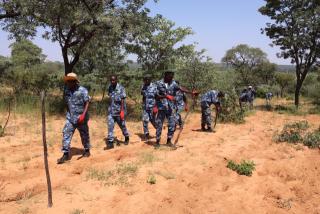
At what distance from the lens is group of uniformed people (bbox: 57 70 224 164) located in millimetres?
8008

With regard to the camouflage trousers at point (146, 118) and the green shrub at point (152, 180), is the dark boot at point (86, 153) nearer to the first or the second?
the green shrub at point (152, 180)

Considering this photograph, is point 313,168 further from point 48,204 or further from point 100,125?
point 100,125

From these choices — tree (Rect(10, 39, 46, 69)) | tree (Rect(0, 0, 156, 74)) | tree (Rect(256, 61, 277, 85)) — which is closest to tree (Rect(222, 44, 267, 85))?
tree (Rect(256, 61, 277, 85))

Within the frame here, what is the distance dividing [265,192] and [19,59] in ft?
72.5

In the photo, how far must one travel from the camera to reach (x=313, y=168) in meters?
8.38

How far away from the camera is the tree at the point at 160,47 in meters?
15.8

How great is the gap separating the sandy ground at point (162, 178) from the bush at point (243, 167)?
12cm

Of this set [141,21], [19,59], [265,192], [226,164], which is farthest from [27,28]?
[19,59]

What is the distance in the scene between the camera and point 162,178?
23.0 ft

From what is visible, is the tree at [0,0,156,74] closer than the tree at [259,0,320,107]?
Yes

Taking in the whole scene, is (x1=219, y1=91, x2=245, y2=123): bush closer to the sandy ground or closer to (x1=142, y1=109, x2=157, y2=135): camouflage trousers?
the sandy ground

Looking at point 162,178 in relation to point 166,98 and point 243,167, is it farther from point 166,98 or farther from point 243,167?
point 166,98

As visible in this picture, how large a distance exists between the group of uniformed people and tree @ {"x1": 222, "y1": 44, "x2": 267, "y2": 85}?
116 ft

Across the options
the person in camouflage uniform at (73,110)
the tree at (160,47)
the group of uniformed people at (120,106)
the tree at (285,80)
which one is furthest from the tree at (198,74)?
the tree at (285,80)
